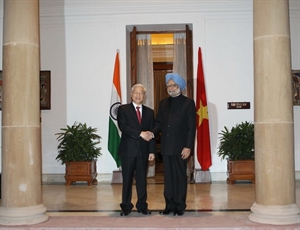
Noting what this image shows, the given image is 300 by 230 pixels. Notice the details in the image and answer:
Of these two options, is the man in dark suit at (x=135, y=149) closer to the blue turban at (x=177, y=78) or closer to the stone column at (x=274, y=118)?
the blue turban at (x=177, y=78)

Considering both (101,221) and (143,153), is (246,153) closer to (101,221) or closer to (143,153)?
(143,153)

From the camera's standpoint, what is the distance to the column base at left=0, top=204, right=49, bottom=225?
507cm

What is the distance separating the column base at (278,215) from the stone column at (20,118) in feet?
7.89

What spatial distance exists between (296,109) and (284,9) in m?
4.65

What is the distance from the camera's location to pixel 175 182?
5.61m

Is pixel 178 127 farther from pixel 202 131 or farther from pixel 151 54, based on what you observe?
pixel 151 54

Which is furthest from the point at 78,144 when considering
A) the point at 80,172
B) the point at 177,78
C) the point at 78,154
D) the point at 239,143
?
the point at 177,78

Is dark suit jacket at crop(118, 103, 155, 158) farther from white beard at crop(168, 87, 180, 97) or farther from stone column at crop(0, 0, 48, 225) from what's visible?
stone column at crop(0, 0, 48, 225)

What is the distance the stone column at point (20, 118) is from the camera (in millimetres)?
5168

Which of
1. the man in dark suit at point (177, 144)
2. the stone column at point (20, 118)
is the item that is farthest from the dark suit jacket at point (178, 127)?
the stone column at point (20, 118)

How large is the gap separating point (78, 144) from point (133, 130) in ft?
11.8

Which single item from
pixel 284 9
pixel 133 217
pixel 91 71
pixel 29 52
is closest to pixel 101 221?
pixel 133 217

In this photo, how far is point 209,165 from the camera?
363 inches

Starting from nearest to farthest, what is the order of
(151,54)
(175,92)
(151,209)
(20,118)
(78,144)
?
(20,118), (175,92), (151,209), (78,144), (151,54)
